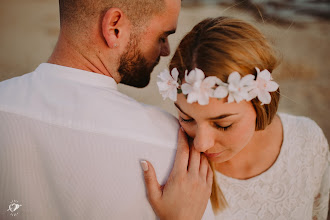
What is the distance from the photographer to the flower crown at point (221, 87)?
1.82 meters

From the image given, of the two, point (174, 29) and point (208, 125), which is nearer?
point (208, 125)

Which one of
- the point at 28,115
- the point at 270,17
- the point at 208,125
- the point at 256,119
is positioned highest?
the point at 270,17

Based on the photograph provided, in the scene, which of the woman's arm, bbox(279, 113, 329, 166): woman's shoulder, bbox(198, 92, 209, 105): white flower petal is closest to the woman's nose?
bbox(198, 92, 209, 105): white flower petal

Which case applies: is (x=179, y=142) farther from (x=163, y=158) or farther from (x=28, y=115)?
(x=28, y=115)

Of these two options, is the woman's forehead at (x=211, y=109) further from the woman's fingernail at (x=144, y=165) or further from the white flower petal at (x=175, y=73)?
the woman's fingernail at (x=144, y=165)

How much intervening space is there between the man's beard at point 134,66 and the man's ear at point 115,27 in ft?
0.27

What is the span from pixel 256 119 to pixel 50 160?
1.36m

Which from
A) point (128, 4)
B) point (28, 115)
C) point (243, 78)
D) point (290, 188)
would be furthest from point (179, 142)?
point (290, 188)

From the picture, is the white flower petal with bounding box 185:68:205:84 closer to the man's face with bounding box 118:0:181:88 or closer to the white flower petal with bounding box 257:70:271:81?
the white flower petal with bounding box 257:70:271:81

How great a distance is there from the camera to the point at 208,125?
1.95 m

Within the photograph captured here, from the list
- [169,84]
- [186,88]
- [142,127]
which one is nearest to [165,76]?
[169,84]

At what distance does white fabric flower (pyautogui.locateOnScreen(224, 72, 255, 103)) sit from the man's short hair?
785 mm

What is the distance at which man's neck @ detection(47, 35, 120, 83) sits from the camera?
201 cm

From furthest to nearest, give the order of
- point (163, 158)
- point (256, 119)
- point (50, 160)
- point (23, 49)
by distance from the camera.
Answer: point (23, 49), point (256, 119), point (163, 158), point (50, 160)
